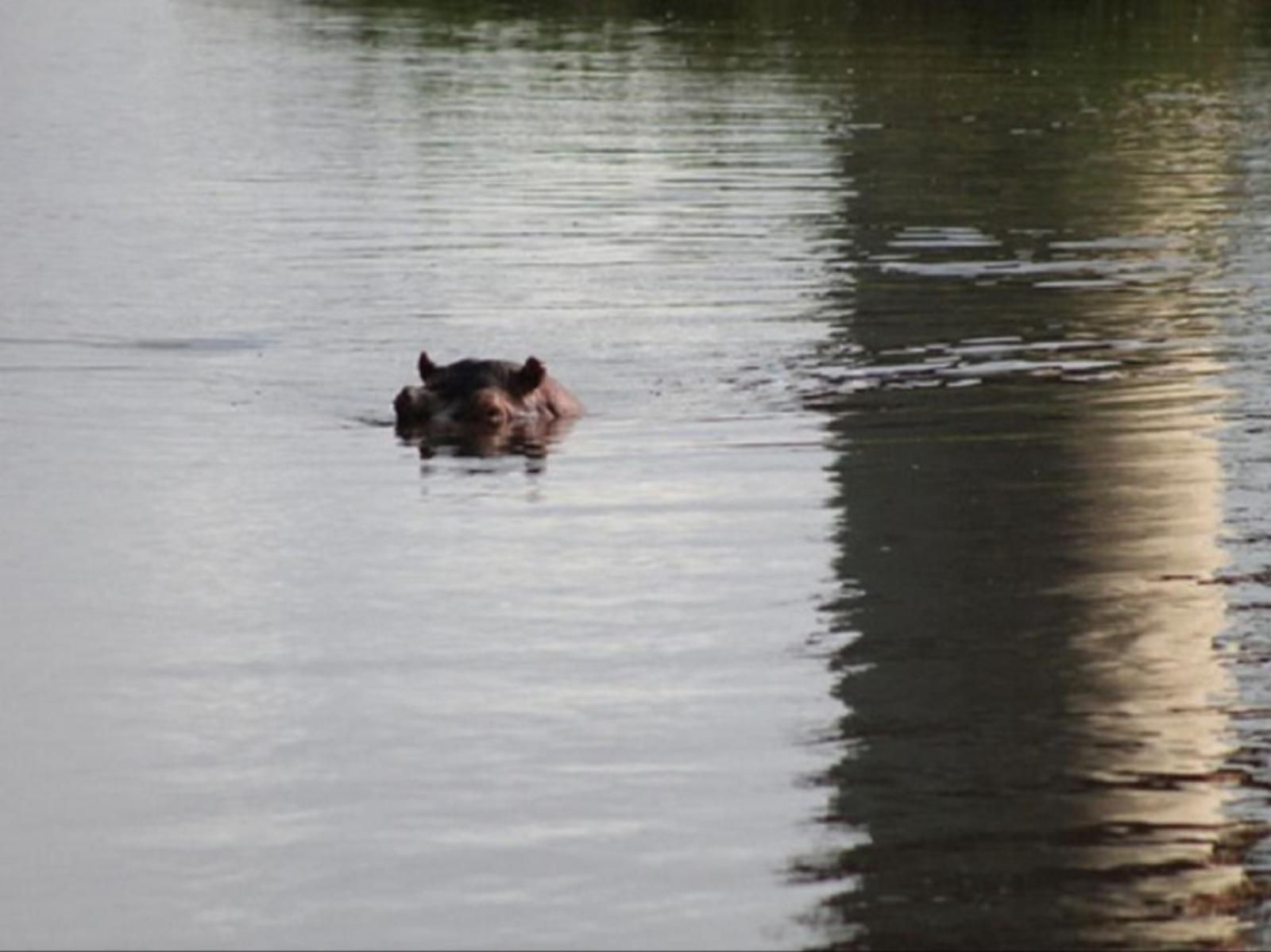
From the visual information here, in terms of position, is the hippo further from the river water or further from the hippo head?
the river water

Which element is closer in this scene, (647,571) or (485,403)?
(647,571)

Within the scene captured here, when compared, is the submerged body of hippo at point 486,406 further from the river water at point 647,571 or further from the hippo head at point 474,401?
the river water at point 647,571

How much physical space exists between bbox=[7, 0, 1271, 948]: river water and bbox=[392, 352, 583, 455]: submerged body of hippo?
0.23 meters

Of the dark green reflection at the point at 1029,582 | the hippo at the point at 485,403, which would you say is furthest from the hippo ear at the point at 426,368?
the dark green reflection at the point at 1029,582

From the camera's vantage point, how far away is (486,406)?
12484mm

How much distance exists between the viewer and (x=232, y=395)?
43.8 ft

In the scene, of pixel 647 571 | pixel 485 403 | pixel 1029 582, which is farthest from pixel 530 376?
pixel 1029 582

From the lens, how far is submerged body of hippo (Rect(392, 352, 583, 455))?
40.7 ft

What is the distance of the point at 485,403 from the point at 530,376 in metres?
0.19

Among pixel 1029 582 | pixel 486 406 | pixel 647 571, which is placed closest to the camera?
pixel 1029 582

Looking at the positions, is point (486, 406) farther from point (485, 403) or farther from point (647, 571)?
point (647, 571)

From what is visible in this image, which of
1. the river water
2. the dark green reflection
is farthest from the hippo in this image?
the dark green reflection

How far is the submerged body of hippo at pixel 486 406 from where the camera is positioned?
12.4m

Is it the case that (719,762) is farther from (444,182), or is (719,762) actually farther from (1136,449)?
(444,182)
